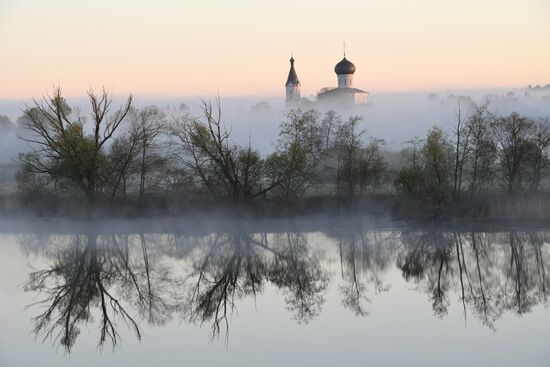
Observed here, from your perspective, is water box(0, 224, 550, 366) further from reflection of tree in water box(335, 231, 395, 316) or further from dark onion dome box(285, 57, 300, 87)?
dark onion dome box(285, 57, 300, 87)

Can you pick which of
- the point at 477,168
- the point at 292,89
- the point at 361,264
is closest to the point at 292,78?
the point at 292,89

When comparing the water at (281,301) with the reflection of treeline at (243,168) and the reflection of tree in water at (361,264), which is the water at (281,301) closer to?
the reflection of tree in water at (361,264)

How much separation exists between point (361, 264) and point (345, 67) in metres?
68.7

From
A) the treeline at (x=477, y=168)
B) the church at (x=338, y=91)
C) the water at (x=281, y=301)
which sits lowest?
the water at (x=281, y=301)

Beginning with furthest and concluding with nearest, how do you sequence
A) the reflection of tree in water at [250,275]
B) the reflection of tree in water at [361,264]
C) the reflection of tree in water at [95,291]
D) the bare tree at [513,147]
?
the bare tree at [513,147], the reflection of tree in water at [361,264], the reflection of tree in water at [250,275], the reflection of tree in water at [95,291]

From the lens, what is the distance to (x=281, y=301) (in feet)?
65.7

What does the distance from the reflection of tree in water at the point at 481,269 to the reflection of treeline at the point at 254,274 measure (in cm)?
3

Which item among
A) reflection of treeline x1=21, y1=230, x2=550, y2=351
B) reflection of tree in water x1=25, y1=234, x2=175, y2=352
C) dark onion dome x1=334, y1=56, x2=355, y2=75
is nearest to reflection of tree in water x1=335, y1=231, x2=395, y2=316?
reflection of treeline x1=21, y1=230, x2=550, y2=351

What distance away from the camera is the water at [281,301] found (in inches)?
619

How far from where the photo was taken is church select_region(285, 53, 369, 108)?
294 feet

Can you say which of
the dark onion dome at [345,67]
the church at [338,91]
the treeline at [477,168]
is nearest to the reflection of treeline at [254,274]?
the treeline at [477,168]

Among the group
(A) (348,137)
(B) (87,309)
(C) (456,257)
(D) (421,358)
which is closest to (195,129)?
(A) (348,137)

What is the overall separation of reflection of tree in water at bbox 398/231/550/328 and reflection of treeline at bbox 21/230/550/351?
0.03 m

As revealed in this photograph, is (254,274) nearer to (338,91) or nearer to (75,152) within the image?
(75,152)
